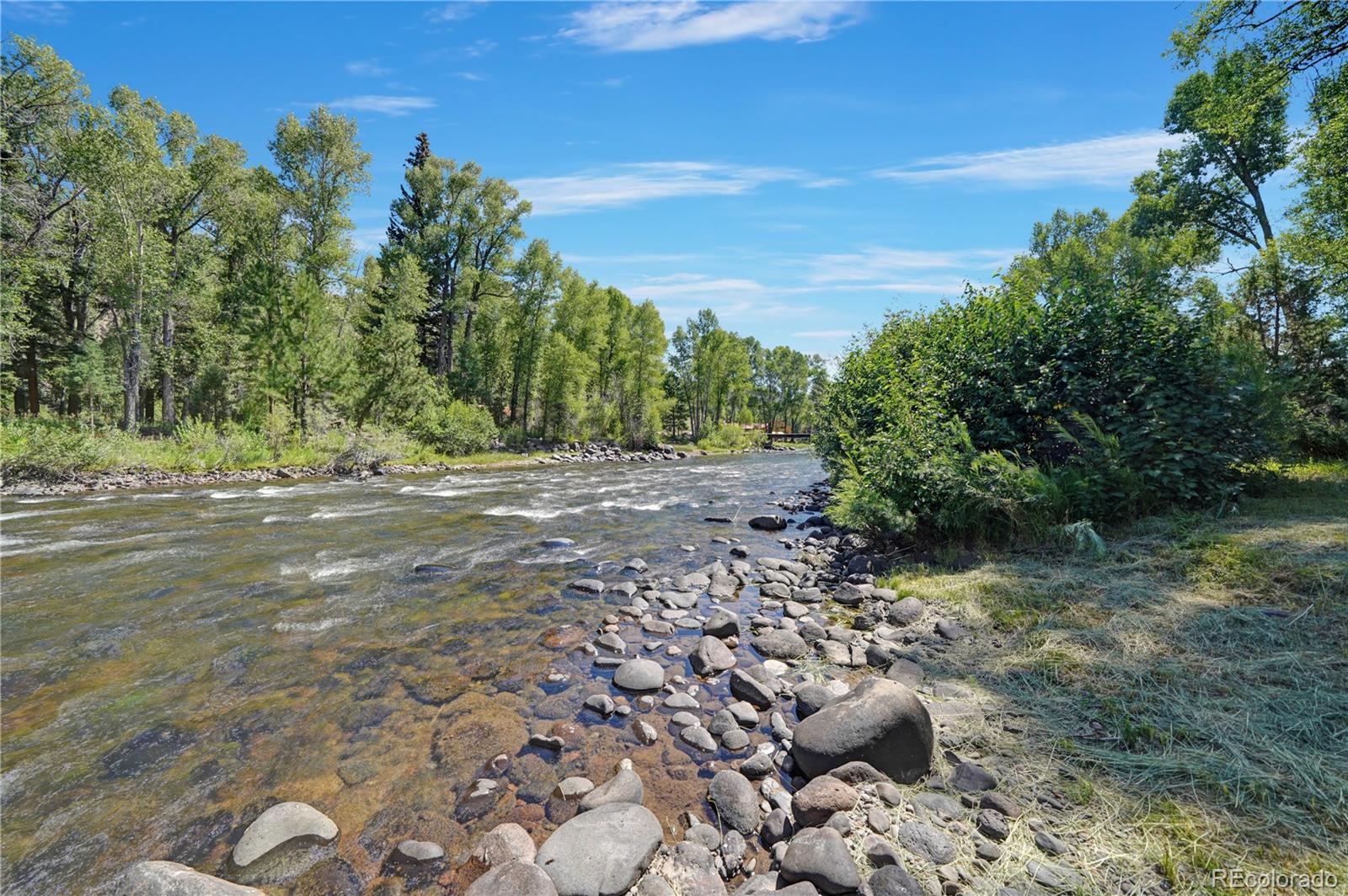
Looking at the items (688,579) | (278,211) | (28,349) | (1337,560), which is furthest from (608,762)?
(28,349)

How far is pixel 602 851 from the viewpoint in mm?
3178

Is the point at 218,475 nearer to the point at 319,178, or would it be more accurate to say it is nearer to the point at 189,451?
the point at 189,451

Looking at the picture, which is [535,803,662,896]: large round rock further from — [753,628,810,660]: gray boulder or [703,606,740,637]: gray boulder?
[703,606,740,637]: gray boulder

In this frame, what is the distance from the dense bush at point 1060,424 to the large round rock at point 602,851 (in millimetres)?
6424

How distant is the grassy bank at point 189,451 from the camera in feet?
58.4

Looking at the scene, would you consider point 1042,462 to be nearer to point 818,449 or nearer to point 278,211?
point 818,449

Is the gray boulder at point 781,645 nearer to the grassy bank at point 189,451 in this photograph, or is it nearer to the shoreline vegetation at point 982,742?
the shoreline vegetation at point 982,742

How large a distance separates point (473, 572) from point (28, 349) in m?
42.1

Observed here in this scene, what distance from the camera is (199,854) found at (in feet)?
11.1

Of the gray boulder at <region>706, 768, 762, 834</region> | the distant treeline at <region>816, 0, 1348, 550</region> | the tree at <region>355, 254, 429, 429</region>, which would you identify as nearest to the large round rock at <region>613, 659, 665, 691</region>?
the gray boulder at <region>706, 768, 762, 834</region>

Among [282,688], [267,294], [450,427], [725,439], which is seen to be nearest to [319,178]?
[267,294]

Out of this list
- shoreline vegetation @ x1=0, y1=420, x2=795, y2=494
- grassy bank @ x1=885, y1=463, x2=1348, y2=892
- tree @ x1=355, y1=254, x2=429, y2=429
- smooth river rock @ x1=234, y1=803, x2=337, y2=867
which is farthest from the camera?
tree @ x1=355, y1=254, x2=429, y2=429

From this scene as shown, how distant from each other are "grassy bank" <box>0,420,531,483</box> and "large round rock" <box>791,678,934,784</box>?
25.9 m

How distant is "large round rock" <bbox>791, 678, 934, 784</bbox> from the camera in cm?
367
